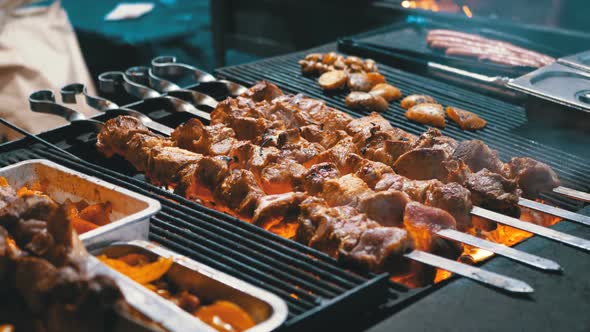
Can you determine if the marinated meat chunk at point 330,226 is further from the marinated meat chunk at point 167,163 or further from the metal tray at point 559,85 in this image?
the metal tray at point 559,85

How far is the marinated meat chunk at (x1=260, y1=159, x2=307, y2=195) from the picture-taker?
3395 millimetres

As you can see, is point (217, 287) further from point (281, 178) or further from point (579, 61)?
point (579, 61)

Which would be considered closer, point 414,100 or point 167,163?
point 167,163

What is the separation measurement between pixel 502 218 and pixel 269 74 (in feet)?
9.69

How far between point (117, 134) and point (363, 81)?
2187 millimetres

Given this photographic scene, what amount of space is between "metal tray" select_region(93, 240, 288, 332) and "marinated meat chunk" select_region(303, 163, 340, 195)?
1.03 m

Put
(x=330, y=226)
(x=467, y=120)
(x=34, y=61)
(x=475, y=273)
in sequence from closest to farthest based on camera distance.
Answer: (x=475, y=273), (x=330, y=226), (x=467, y=120), (x=34, y=61)

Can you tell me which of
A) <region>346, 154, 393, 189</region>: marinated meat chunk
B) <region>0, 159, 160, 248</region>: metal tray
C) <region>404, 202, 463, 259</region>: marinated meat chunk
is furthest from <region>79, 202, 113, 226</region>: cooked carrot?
<region>404, 202, 463, 259</region>: marinated meat chunk

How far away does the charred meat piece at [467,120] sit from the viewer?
179 inches

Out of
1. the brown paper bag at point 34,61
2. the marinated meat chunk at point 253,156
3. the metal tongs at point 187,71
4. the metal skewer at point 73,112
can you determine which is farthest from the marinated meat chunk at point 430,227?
the brown paper bag at point 34,61

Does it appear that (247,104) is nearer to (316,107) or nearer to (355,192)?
(316,107)

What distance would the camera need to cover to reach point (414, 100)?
16.0 ft

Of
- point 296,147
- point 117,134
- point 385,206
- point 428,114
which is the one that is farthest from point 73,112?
point 428,114

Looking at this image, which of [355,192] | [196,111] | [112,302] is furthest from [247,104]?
[112,302]
